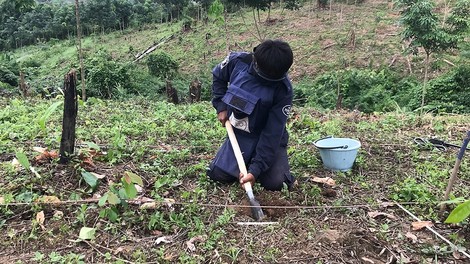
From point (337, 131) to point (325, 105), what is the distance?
7.38 meters

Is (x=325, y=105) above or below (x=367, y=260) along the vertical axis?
below

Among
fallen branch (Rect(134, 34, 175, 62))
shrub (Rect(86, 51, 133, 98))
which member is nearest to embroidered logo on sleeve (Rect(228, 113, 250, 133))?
shrub (Rect(86, 51, 133, 98))

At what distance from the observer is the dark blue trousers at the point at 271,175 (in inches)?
116

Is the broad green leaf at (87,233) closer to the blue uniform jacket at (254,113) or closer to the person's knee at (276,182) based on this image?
the blue uniform jacket at (254,113)

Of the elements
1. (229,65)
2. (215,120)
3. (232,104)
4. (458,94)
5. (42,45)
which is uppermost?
(229,65)

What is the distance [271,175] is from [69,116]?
1.45 metres

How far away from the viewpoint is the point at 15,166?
9.70 ft

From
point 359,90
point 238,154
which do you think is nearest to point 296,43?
point 359,90

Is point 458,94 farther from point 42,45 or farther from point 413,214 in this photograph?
point 42,45

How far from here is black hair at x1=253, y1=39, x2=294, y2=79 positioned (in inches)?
104

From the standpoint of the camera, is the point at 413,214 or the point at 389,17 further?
the point at 389,17

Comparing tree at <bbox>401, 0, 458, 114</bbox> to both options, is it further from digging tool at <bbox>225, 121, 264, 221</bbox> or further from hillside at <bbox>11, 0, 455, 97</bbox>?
digging tool at <bbox>225, 121, 264, 221</bbox>

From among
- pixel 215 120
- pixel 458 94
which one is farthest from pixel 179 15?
pixel 215 120

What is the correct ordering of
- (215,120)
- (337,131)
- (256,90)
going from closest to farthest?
(256,90) < (337,131) < (215,120)
